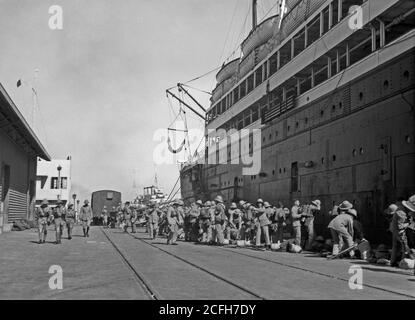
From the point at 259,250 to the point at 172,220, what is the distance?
11.6 ft

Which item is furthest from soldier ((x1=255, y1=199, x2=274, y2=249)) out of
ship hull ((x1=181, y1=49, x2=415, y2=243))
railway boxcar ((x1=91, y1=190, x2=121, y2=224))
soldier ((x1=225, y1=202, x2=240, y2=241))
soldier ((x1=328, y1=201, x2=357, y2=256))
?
railway boxcar ((x1=91, y1=190, x2=121, y2=224))

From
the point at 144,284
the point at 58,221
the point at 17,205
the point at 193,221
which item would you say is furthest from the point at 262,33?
the point at 144,284

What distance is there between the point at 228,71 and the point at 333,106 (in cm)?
1919

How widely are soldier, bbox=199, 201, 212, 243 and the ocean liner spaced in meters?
3.41

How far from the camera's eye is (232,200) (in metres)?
29.3

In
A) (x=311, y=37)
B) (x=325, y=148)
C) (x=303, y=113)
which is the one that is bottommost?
(x=325, y=148)

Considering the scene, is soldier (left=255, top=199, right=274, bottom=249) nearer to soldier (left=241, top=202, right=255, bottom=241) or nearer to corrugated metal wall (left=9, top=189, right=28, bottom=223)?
soldier (left=241, top=202, right=255, bottom=241)

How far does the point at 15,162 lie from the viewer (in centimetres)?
3022

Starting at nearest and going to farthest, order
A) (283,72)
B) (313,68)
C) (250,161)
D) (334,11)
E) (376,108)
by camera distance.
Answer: (376,108) < (334,11) < (313,68) < (283,72) < (250,161)

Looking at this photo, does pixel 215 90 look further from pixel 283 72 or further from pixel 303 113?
pixel 303 113

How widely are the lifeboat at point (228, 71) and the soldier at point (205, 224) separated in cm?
1530

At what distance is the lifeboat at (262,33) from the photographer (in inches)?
1053

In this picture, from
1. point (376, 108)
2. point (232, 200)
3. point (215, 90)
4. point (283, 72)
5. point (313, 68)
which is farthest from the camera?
point (215, 90)

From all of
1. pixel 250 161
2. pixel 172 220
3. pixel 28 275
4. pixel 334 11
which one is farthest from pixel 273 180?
pixel 28 275
